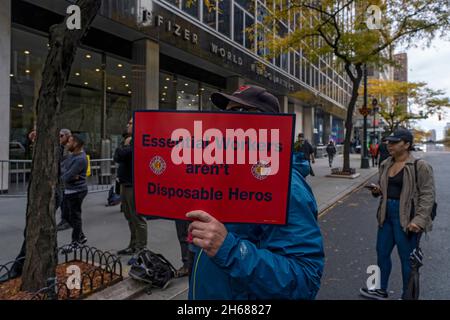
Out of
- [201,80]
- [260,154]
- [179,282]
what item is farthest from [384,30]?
[260,154]

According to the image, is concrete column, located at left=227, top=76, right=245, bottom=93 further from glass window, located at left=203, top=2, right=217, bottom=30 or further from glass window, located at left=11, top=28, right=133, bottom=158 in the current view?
glass window, located at left=11, top=28, right=133, bottom=158

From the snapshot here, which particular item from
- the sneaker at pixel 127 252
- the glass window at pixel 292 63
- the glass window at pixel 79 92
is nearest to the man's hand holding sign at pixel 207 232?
the sneaker at pixel 127 252

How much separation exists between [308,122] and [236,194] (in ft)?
118

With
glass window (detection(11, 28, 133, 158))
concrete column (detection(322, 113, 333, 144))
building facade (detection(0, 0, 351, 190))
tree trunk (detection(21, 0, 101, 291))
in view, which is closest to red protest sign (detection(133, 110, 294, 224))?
tree trunk (detection(21, 0, 101, 291))

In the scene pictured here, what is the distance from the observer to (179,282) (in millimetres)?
4270

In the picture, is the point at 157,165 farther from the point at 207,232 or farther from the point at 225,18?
the point at 225,18

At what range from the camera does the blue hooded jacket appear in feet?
4.37

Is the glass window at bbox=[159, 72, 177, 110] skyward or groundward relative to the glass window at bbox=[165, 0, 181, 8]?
groundward

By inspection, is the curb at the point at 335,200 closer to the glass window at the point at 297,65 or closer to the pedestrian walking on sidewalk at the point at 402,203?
the pedestrian walking on sidewalk at the point at 402,203

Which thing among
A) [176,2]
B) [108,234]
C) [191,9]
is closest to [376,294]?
[108,234]

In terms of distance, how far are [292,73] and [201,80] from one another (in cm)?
1110

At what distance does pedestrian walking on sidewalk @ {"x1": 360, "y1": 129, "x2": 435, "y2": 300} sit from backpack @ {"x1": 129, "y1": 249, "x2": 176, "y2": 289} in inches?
95.1

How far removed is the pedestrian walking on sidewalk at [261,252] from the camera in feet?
4.37

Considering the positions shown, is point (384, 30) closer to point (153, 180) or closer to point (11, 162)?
point (11, 162)
